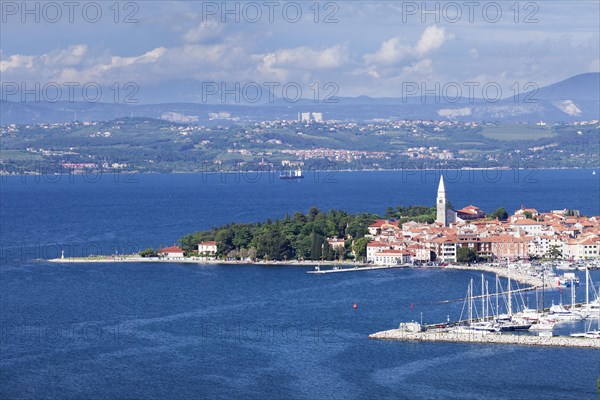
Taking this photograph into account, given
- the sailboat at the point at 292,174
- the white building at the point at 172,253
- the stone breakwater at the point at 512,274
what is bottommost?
the stone breakwater at the point at 512,274

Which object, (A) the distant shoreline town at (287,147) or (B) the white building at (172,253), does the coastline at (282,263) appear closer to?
(B) the white building at (172,253)

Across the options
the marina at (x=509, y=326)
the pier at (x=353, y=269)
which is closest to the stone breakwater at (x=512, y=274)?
the pier at (x=353, y=269)

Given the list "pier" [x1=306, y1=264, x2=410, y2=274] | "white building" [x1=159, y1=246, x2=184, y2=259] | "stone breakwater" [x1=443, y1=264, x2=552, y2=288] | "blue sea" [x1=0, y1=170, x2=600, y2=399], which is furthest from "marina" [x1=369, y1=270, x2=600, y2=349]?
"white building" [x1=159, y1=246, x2=184, y2=259]

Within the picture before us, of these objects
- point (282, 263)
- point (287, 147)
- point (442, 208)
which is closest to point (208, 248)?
point (282, 263)

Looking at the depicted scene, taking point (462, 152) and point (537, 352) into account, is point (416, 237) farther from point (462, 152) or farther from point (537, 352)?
point (462, 152)

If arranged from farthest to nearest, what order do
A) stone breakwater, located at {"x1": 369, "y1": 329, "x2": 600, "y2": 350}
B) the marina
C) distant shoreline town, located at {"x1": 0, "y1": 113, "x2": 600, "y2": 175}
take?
distant shoreline town, located at {"x1": 0, "y1": 113, "x2": 600, "y2": 175}
the marina
stone breakwater, located at {"x1": 369, "y1": 329, "x2": 600, "y2": 350}

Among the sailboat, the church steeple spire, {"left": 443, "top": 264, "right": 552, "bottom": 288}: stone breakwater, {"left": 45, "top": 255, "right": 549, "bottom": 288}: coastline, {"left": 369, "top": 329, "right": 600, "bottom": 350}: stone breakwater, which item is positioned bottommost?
{"left": 369, "top": 329, "right": 600, "bottom": 350}: stone breakwater

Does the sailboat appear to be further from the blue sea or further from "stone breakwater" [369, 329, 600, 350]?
"stone breakwater" [369, 329, 600, 350]
